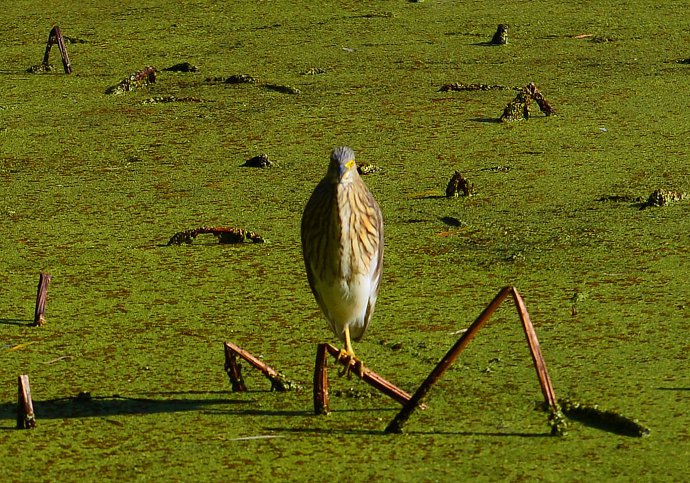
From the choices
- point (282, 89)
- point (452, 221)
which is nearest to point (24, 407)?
point (452, 221)

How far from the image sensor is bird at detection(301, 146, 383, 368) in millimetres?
2523

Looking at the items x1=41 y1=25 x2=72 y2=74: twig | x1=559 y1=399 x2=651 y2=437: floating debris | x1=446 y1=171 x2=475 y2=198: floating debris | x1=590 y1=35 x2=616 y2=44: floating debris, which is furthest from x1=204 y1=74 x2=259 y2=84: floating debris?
x1=559 y1=399 x2=651 y2=437: floating debris

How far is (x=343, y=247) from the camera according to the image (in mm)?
2527

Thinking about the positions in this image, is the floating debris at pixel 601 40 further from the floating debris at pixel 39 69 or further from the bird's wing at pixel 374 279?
the bird's wing at pixel 374 279

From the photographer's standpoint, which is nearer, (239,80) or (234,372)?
(234,372)

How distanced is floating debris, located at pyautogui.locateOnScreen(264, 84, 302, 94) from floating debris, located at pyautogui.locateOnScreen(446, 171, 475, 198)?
4.83ft

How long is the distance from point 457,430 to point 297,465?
283 mm

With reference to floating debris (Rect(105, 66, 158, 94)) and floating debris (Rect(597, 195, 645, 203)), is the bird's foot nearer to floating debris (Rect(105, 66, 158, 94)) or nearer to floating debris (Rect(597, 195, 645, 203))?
floating debris (Rect(597, 195, 645, 203))

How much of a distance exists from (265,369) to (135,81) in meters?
3.00

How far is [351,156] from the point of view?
2564mm

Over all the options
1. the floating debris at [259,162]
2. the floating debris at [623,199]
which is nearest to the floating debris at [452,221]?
the floating debris at [623,199]

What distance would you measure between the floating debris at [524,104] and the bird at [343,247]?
188 cm

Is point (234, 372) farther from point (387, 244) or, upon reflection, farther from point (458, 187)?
point (458, 187)

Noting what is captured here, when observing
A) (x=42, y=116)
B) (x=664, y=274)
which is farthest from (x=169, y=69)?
(x=664, y=274)
